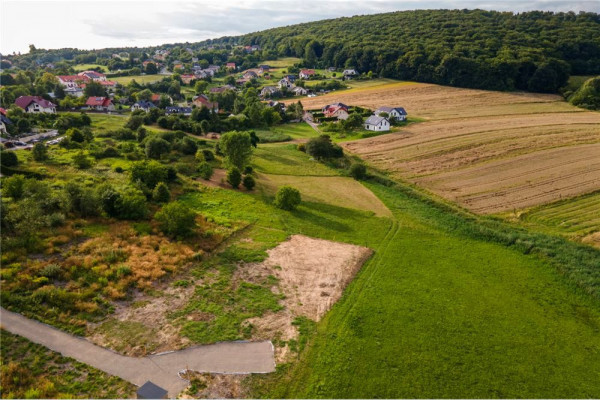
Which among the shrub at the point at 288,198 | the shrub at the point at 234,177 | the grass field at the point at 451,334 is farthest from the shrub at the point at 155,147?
the grass field at the point at 451,334

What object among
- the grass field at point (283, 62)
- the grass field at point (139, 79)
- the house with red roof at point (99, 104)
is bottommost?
the house with red roof at point (99, 104)

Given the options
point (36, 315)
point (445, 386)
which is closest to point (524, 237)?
point (445, 386)

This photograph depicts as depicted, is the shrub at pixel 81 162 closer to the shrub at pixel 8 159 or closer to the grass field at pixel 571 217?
the shrub at pixel 8 159

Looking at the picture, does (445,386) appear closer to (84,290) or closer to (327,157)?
(84,290)

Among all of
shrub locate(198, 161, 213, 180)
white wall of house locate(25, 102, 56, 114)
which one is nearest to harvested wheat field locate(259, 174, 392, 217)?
shrub locate(198, 161, 213, 180)

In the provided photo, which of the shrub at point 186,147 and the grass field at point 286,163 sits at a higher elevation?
the shrub at point 186,147

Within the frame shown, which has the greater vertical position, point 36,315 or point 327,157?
point 327,157

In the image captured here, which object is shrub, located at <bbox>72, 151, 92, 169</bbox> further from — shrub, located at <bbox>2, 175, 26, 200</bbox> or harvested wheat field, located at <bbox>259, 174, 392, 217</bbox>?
harvested wheat field, located at <bbox>259, 174, 392, 217</bbox>

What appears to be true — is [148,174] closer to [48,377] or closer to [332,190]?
[332,190]
